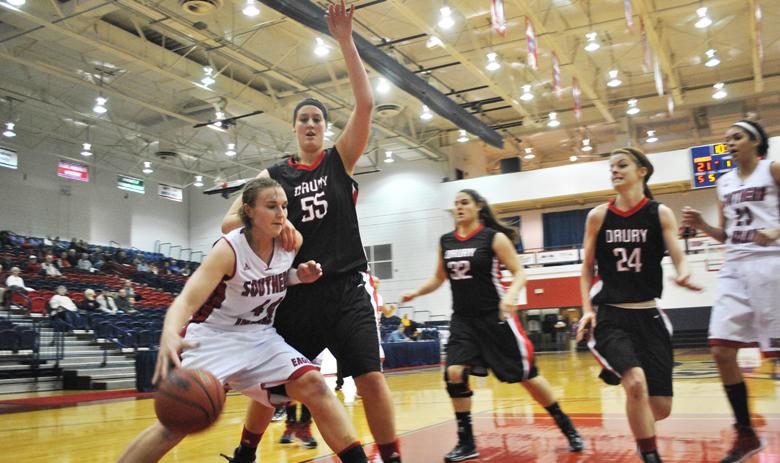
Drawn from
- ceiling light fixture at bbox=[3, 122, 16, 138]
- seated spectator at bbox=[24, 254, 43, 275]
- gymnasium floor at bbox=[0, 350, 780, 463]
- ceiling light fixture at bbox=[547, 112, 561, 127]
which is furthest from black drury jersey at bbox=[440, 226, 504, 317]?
ceiling light fixture at bbox=[3, 122, 16, 138]

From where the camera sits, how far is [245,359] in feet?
9.43

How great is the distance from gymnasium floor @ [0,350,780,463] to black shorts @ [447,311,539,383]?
A: 1.60ft

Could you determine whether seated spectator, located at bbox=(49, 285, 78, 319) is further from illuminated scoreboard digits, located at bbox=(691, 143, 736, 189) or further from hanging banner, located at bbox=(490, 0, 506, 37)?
illuminated scoreboard digits, located at bbox=(691, 143, 736, 189)

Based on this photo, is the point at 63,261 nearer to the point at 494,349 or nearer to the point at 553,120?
the point at 553,120

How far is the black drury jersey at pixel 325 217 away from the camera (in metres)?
3.19

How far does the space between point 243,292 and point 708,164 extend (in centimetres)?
1677

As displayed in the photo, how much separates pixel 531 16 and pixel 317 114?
38.8 feet

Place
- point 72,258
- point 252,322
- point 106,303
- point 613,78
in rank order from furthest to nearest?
point 72,258 < point 613,78 < point 106,303 < point 252,322

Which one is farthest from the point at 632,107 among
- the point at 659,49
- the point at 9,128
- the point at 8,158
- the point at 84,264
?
the point at 8,158

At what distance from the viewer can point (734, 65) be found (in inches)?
803

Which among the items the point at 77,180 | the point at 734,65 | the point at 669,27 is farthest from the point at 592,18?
the point at 77,180

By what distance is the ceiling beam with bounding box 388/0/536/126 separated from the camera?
1339 cm

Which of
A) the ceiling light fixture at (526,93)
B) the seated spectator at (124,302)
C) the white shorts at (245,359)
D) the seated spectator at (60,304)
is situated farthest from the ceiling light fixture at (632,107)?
the white shorts at (245,359)

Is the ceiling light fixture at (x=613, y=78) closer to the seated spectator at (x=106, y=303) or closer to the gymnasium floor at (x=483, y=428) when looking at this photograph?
the gymnasium floor at (x=483, y=428)
